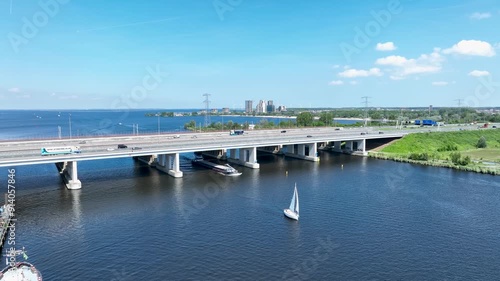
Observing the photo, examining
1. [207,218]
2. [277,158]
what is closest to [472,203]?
[207,218]

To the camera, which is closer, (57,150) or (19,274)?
(19,274)

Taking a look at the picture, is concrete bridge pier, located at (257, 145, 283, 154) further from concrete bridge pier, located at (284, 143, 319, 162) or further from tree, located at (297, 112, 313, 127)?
tree, located at (297, 112, 313, 127)

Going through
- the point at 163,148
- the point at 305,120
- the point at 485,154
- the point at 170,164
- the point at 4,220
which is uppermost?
the point at 305,120

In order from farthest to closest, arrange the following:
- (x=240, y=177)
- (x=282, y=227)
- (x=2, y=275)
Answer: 1. (x=240, y=177)
2. (x=282, y=227)
3. (x=2, y=275)

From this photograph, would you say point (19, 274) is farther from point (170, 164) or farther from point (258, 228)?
point (170, 164)

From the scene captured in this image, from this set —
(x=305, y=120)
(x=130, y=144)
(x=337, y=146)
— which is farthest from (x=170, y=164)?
(x=305, y=120)

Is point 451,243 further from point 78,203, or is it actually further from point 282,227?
point 78,203

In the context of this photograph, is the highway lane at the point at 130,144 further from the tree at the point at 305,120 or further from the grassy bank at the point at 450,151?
the tree at the point at 305,120
